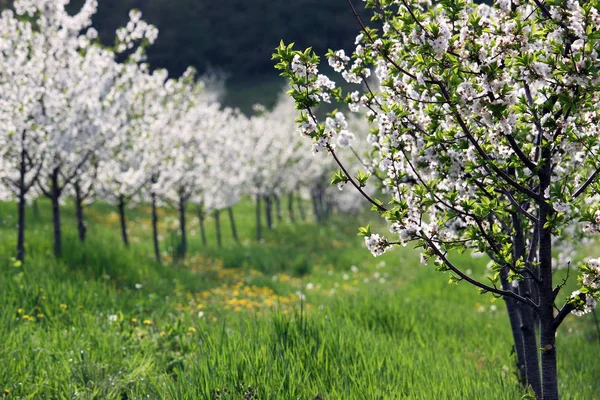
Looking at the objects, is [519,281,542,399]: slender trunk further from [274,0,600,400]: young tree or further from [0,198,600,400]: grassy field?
[274,0,600,400]: young tree

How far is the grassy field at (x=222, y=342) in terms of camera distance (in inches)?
148

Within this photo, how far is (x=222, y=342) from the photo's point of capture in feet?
13.7

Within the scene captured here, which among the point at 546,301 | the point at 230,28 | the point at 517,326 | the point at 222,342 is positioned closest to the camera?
the point at 546,301

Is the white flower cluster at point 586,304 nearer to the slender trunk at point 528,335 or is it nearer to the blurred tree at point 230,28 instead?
the slender trunk at point 528,335

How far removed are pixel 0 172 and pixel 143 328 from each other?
4466 mm

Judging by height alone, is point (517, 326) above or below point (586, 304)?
below

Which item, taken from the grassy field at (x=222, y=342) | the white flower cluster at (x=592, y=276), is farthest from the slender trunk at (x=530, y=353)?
the white flower cluster at (x=592, y=276)

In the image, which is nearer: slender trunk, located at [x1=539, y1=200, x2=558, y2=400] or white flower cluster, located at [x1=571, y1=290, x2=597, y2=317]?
white flower cluster, located at [x1=571, y1=290, x2=597, y2=317]

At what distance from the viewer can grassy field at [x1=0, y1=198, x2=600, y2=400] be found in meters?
3.75

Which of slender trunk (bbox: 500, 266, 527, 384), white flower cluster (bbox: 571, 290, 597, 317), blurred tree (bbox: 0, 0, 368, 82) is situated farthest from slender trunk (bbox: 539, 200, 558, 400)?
blurred tree (bbox: 0, 0, 368, 82)

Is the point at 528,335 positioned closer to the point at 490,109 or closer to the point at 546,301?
the point at 546,301

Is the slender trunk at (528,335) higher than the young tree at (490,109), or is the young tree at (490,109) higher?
the young tree at (490,109)

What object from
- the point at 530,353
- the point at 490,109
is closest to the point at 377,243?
the point at 490,109

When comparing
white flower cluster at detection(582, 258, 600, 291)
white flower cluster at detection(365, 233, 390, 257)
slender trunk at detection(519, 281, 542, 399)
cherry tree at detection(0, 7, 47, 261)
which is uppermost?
cherry tree at detection(0, 7, 47, 261)
